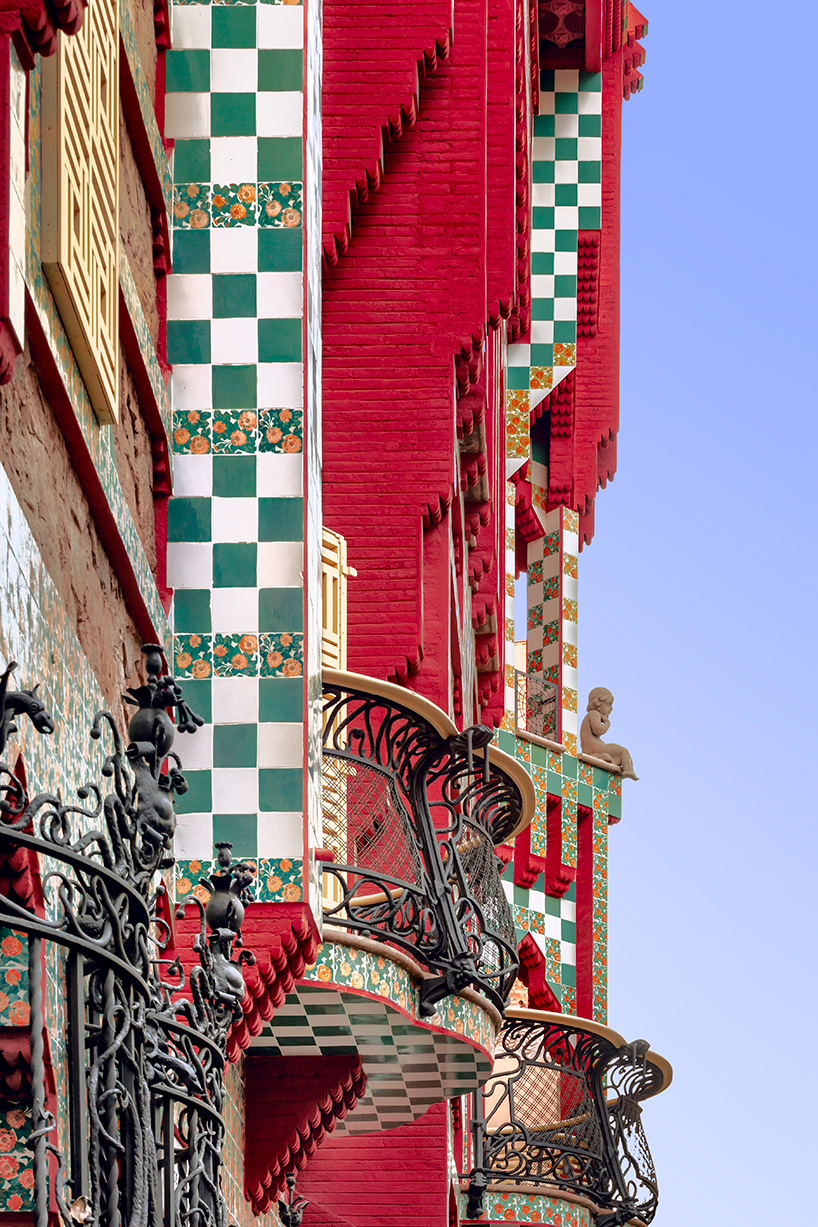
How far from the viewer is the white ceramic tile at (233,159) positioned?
9414 millimetres

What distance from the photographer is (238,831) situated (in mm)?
8766

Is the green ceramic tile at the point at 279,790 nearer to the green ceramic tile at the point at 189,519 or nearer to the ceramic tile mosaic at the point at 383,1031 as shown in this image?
the green ceramic tile at the point at 189,519

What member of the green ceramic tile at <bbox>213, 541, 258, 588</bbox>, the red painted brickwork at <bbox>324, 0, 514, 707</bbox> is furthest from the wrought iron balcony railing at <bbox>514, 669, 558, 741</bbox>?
the green ceramic tile at <bbox>213, 541, 258, 588</bbox>

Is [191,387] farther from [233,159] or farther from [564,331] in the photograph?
[564,331]

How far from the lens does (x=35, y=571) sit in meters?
5.88

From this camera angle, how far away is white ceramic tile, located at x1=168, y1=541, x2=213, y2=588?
898cm

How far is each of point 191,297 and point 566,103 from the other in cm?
1846

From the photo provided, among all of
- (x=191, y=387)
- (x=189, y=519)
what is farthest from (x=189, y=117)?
(x=189, y=519)

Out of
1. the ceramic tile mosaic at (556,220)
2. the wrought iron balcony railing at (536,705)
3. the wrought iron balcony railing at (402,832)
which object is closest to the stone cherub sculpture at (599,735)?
the wrought iron balcony railing at (536,705)

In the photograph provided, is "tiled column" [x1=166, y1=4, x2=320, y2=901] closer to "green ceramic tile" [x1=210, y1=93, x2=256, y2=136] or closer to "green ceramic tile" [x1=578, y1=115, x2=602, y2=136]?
"green ceramic tile" [x1=210, y1=93, x2=256, y2=136]

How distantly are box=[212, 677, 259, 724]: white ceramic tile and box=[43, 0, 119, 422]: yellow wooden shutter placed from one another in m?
1.92

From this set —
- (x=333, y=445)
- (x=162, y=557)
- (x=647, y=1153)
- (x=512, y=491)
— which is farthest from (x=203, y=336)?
(x=512, y=491)

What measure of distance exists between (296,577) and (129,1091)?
4.17 meters

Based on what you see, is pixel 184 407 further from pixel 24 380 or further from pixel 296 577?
pixel 24 380
